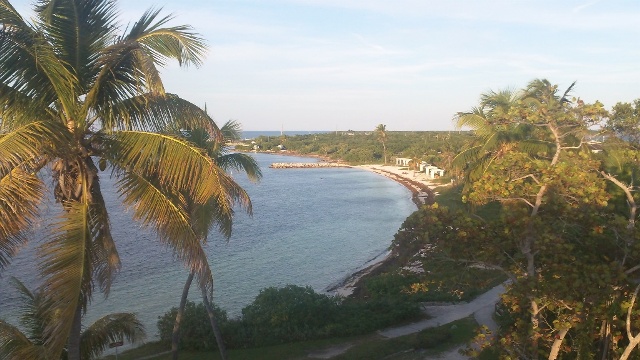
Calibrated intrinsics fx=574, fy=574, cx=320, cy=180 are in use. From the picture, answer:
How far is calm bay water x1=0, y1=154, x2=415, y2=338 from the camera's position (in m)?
23.5

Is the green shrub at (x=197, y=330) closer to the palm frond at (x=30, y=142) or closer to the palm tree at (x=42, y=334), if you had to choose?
the palm tree at (x=42, y=334)

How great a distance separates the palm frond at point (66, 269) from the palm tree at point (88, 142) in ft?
0.03

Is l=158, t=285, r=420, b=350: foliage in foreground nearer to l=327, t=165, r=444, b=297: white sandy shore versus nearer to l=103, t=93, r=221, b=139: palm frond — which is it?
l=327, t=165, r=444, b=297: white sandy shore

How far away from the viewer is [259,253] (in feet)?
107

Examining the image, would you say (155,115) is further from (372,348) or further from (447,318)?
(447,318)

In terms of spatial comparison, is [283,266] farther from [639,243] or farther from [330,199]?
[330,199]

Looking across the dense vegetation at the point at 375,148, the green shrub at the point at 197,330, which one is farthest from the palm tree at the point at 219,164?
the dense vegetation at the point at 375,148

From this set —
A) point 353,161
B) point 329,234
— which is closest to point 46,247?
point 329,234

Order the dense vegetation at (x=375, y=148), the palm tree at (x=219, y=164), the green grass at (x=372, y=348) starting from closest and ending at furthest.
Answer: the palm tree at (x=219, y=164) < the green grass at (x=372, y=348) < the dense vegetation at (x=375, y=148)

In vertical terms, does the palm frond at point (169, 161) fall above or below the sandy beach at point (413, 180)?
above

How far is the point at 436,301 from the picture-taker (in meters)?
20.5

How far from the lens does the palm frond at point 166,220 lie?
20.1 ft

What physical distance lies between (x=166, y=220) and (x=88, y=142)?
48.4 inches

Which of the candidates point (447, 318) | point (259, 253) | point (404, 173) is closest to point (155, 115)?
point (447, 318)
